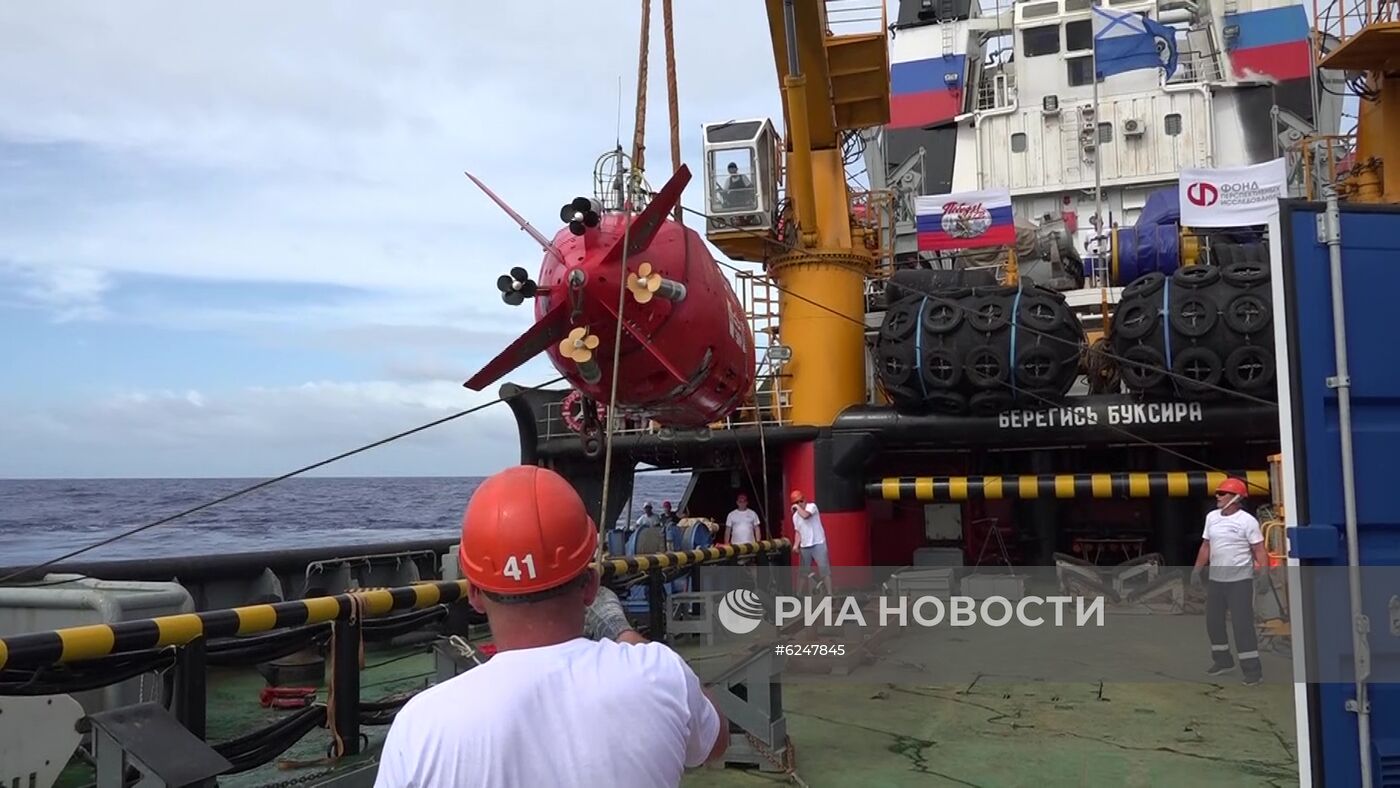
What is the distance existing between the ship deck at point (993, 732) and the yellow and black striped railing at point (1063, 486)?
3.25 m

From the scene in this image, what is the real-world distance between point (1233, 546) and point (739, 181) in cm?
637

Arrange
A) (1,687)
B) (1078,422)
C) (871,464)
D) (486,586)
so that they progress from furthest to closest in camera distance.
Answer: (871,464) → (1078,422) → (1,687) → (486,586)

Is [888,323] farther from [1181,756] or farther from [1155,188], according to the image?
[1155,188]

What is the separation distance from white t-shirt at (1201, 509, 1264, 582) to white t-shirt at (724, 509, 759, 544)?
4678mm

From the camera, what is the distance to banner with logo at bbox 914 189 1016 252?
13.5 metres

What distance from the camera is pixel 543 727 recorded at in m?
1.62

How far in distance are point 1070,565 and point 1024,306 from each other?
309 cm

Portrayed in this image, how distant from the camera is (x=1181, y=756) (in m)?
5.82

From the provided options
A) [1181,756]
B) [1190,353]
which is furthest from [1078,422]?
[1181,756]

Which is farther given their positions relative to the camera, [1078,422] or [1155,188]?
[1155,188]

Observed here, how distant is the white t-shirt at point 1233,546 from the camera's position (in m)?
7.83

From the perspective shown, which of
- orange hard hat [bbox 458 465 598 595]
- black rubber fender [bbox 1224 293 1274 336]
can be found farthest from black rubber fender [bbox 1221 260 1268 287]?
orange hard hat [bbox 458 465 598 595]

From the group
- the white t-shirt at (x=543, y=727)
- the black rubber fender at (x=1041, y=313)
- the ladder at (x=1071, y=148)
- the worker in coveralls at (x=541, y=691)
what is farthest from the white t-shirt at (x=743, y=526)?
the ladder at (x=1071, y=148)

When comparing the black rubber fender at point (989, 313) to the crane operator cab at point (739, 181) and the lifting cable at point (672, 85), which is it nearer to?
the crane operator cab at point (739, 181)
